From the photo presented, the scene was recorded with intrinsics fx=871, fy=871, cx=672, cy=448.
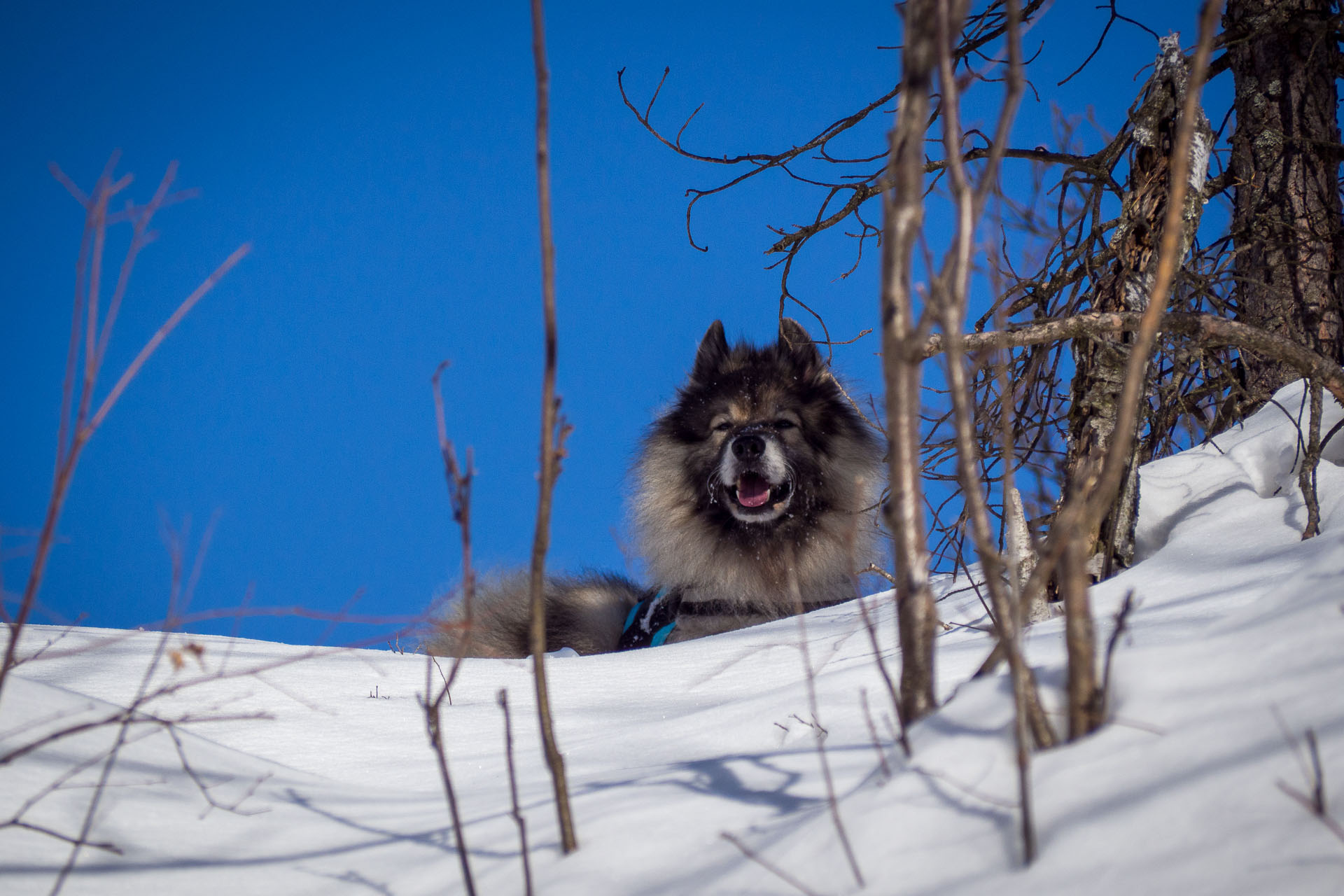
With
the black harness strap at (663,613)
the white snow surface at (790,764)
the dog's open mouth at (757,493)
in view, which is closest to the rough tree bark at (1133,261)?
the white snow surface at (790,764)

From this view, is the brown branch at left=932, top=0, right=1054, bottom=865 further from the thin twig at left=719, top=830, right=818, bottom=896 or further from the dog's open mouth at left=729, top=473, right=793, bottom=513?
the dog's open mouth at left=729, top=473, right=793, bottom=513

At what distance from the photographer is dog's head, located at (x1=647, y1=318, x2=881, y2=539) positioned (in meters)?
5.18

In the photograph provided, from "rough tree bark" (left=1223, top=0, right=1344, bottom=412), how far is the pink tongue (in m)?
2.57

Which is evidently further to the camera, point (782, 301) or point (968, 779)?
point (782, 301)

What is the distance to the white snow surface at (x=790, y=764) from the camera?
0.82m

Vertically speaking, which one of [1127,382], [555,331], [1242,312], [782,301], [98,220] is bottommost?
[1127,382]

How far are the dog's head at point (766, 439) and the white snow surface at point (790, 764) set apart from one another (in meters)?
2.44

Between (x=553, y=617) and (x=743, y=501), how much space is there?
141 cm

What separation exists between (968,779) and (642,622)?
4148 millimetres

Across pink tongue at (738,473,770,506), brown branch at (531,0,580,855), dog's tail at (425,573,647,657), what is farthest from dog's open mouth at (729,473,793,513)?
brown branch at (531,0,580,855)

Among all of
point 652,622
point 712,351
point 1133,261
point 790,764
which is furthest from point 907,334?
point 712,351

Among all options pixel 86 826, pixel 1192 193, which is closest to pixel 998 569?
pixel 86 826

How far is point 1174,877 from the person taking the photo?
736mm

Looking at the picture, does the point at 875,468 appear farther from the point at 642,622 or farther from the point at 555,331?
the point at 555,331
